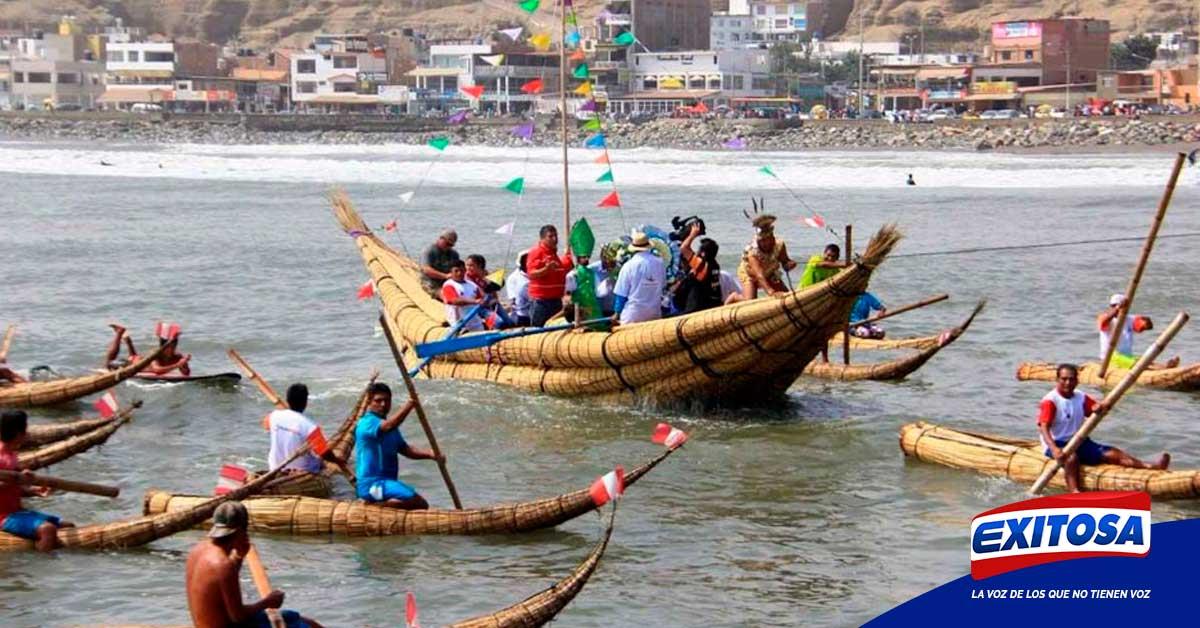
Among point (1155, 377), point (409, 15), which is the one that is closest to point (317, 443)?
point (1155, 377)

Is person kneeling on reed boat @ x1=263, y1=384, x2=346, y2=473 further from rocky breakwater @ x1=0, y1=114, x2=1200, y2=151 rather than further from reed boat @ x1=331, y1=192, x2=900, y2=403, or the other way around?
rocky breakwater @ x1=0, y1=114, x2=1200, y2=151

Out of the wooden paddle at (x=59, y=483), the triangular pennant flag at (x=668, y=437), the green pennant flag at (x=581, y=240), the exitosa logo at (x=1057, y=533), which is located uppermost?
the green pennant flag at (x=581, y=240)

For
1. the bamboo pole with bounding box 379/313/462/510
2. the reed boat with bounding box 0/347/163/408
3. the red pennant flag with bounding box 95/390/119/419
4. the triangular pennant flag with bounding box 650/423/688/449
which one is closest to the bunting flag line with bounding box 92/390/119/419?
the red pennant flag with bounding box 95/390/119/419

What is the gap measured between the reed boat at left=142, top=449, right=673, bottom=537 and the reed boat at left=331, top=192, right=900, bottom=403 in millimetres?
3682

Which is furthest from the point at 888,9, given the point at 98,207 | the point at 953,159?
the point at 98,207

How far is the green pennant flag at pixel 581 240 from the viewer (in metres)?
17.4

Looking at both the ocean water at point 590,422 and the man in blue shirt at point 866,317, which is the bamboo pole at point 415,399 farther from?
the man in blue shirt at point 866,317

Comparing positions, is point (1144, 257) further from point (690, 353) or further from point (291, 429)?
point (291, 429)

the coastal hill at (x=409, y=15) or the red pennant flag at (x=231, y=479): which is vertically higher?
the coastal hill at (x=409, y=15)

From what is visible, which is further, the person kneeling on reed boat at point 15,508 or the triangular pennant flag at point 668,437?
the person kneeling on reed boat at point 15,508

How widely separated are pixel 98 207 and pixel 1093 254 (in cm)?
2878

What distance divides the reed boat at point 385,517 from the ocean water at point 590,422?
13cm

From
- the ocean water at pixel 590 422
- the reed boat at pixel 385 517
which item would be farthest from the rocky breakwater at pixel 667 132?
the reed boat at pixel 385 517

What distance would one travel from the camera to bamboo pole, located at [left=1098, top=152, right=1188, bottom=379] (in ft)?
48.0
